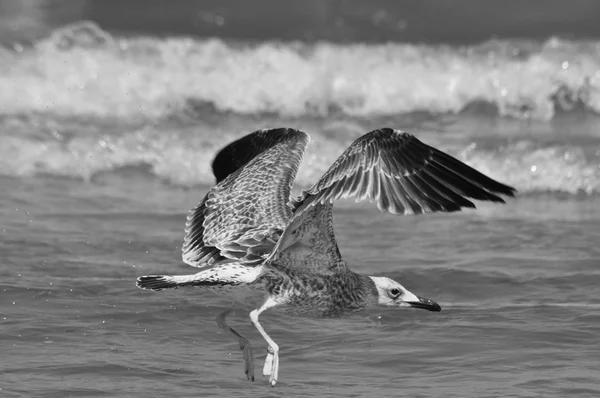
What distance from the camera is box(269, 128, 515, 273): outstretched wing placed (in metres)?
5.61

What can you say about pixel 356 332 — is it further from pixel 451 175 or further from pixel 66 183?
pixel 66 183

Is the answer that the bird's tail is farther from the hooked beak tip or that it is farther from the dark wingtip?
the dark wingtip

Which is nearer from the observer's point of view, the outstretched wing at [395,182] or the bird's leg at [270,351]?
the outstretched wing at [395,182]

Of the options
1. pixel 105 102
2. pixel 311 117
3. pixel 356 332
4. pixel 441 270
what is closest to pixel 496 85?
pixel 311 117

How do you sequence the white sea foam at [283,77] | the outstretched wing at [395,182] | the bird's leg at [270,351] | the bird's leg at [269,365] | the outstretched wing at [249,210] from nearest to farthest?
the outstretched wing at [395,182] → the bird's leg at [270,351] → the bird's leg at [269,365] → the outstretched wing at [249,210] → the white sea foam at [283,77]

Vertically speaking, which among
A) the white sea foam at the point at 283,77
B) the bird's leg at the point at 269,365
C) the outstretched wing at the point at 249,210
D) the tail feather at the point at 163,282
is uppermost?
the white sea foam at the point at 283,77

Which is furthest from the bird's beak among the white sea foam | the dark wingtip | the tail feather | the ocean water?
the white sea foam

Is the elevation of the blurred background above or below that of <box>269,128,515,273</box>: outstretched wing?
above

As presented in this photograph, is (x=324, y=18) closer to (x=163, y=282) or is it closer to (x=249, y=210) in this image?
(x=249, y=210)

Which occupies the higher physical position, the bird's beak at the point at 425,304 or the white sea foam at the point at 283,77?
the white sea foam at the point at 283,77

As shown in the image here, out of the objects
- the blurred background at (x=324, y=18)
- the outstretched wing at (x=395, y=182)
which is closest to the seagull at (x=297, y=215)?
the outstretched wing at (x=395, y=182)

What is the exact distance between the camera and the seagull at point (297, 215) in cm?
569

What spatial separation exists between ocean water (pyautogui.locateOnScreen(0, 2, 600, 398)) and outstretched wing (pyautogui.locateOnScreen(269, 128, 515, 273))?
1125mm

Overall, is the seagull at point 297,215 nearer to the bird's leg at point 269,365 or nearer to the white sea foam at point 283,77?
the bird's leg at point 269,365
